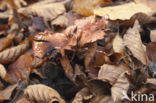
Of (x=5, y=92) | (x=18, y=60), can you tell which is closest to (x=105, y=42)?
(x=18, y=60)

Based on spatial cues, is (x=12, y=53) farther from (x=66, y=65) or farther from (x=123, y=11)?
(x=123, y=11)

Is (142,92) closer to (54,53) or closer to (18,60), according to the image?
(54,53)

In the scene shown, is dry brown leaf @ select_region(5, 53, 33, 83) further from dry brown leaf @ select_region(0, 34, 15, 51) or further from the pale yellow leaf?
the pale yellow leaf

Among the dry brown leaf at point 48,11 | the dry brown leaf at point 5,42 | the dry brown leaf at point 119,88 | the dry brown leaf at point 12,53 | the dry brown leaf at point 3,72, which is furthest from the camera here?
the dry brown leaf at point 48,11

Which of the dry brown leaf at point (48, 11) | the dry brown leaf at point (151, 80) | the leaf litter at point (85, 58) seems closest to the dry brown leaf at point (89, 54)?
the leaf litter at point (85, 58)

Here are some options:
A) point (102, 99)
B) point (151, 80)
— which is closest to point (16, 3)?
point (102, 99)

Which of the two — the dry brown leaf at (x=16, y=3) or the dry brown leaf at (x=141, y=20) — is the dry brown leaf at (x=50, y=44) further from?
the dry brown leaf at (x=16, y=3)
